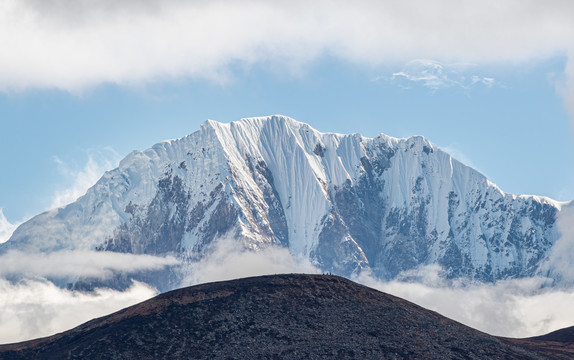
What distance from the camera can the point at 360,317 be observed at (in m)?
190

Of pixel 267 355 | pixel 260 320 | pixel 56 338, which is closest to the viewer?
pixel 267 355

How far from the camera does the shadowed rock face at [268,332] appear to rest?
576ft

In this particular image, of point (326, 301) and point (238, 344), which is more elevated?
point (326, 301)

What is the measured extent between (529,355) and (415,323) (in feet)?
83.8

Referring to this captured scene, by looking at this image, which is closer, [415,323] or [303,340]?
[303,340]

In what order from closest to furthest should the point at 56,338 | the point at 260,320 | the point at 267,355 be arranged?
the point at 267,355, the point at 260,320, the point at 56,338

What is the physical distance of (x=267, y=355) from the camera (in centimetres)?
17175

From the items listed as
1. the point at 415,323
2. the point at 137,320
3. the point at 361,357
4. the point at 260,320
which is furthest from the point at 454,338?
the point at 137,320

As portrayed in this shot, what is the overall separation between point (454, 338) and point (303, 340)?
3370 cm

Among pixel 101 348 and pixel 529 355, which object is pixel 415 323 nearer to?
pixel 529 355

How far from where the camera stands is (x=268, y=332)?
7101 inches

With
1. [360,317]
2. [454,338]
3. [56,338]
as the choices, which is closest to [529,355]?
→ [454,338]

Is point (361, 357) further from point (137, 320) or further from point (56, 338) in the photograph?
point (56, 338)

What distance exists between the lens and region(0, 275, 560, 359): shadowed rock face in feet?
576
